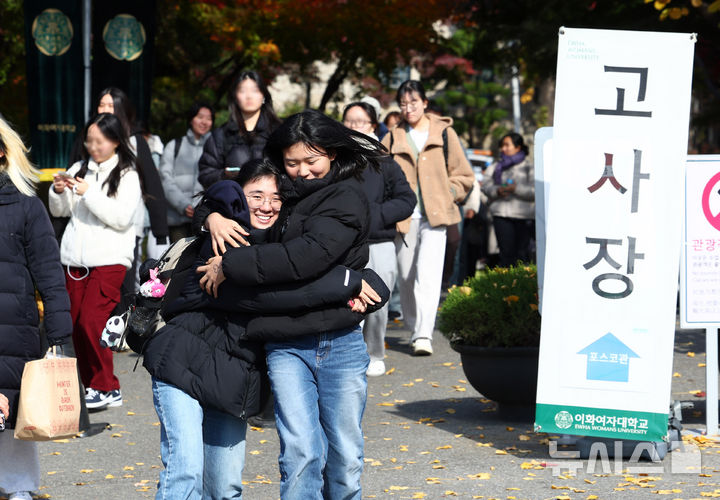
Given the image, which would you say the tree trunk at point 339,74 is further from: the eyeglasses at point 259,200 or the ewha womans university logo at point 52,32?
the eyeglasses at point 259,200

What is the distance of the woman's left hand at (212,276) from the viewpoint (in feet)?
13.7

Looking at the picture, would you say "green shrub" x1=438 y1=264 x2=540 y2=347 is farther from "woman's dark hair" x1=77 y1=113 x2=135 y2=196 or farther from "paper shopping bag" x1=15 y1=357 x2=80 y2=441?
"paper shopping bag" x1=15 y1=357 x2=80 y2=441

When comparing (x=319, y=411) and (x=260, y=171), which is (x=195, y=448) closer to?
(x=319, y=411)

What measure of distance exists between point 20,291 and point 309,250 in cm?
180

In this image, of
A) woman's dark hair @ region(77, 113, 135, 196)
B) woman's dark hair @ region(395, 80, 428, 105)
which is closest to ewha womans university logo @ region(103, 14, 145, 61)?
woman's dark hair @ region(395, 80, 428, 105)

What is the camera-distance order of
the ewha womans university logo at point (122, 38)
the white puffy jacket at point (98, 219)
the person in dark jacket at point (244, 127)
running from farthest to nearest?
the ewha womans university logo at point (122, 38) → the person in dark jacket at point (244, 127) → the white puffy jacket at point (98, 219)

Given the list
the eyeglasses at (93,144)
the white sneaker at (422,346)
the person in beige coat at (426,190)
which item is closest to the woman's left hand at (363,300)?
the eyeglasses at (93,144)

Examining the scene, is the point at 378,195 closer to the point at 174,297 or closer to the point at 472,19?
the point at 174,297

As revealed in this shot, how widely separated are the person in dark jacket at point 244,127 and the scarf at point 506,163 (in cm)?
604

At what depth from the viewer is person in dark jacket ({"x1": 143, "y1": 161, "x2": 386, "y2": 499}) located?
419cm

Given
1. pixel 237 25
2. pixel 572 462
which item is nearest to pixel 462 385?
pixel 572 462

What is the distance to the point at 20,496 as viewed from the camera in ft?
17.9

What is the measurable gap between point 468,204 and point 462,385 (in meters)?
4.81

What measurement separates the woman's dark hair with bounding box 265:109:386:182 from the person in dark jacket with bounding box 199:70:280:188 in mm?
3051
